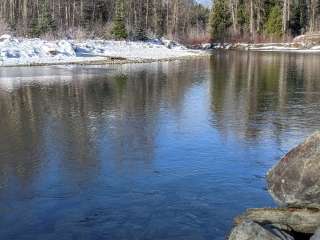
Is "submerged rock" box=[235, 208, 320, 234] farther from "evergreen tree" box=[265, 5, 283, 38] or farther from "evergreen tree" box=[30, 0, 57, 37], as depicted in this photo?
"evergreen tree" box=[265, 5, 283, 38]

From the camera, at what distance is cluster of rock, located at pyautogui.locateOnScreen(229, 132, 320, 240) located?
8766mm

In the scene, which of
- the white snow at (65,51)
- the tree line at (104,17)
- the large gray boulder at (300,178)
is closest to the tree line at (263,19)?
the tree line at (104,17)

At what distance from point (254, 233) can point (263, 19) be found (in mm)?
98884

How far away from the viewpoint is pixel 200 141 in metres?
17.3

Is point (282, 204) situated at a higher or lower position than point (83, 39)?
lower

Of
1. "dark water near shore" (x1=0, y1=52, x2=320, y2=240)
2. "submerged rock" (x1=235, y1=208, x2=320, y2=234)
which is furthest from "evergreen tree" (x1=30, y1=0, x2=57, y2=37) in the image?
"submerged rock" (x1=235, y1=208, x2=320, y2=234)

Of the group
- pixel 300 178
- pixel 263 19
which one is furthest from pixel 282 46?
pixel 300 178

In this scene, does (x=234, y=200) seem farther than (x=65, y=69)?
No

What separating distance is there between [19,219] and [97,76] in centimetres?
2722

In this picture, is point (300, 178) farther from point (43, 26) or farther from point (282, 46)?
point (282, 46)

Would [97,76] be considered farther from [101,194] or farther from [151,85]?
[101,194]

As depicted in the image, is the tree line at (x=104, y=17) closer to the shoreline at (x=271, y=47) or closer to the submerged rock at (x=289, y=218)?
the shoreline at (x=271, y=47)

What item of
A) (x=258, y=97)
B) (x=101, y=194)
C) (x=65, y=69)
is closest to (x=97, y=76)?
(x=65, y=69)

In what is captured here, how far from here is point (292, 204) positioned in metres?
11.2
